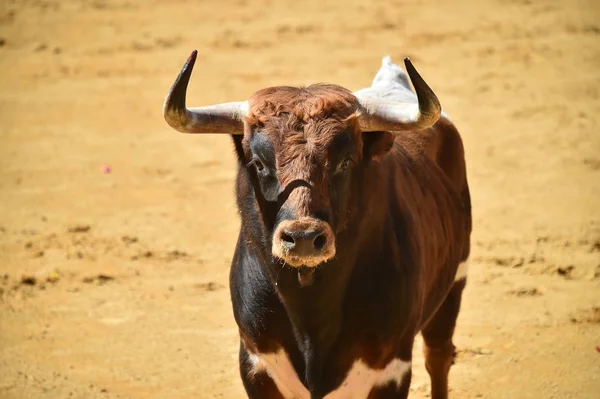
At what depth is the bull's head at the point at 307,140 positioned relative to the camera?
3.48 meters

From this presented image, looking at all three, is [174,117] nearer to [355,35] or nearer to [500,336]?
[500,336]

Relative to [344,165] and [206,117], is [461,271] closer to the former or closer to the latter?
[344,165]

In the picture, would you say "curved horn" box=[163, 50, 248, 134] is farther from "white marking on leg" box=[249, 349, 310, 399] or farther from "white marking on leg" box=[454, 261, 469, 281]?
"white marking on leg" box=[454, 261, 469, 281]

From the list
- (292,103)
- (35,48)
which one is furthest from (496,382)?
(35,48)

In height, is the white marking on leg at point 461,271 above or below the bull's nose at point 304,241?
below

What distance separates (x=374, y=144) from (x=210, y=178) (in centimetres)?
499

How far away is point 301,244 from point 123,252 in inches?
168

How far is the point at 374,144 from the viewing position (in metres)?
3.95

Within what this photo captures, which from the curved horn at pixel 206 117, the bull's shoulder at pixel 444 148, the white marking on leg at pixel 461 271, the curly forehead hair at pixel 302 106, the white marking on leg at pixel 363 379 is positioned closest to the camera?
the curly forehead hair at pixel 302 106

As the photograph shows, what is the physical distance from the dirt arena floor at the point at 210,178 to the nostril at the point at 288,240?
2263mm

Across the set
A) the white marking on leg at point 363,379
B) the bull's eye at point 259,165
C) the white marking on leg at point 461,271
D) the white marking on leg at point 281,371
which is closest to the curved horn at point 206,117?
the bull's eye at point 259,165

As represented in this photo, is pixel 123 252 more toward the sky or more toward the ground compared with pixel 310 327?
more toward the ground

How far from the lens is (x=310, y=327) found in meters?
3.98

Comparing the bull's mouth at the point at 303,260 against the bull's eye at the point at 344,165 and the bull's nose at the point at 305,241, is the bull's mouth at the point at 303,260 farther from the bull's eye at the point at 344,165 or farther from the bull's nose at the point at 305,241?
the bull's eye at the point at 344,165
